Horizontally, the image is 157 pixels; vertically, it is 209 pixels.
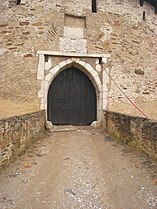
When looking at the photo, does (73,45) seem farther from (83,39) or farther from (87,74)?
(87,74)

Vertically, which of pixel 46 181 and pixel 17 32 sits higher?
pixel 17 32

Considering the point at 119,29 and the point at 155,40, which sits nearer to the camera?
the point at 119,29

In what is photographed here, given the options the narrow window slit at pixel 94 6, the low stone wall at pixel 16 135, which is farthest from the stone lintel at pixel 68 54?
the low stone wall at pixel 16 135

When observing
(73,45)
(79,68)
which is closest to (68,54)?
(73,45)

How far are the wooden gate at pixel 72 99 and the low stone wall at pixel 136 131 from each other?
50.9 inches

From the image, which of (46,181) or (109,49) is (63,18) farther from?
(46,181)

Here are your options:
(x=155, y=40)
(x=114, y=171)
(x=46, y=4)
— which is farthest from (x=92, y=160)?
(x=155, y=40)

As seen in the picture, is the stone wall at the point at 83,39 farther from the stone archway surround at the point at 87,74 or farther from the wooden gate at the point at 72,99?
the wooden gate at the point at 72,99

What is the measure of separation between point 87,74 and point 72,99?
1095 mm

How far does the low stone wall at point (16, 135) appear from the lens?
3312mm

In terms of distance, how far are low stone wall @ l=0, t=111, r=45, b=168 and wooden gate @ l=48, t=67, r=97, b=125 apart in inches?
67.6

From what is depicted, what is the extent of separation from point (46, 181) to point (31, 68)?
4199 mm

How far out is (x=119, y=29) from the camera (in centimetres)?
707

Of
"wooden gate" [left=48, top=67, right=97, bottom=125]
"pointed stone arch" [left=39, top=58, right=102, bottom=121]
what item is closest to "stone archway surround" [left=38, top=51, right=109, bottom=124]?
"pointed stone arch" [left=39, top=58, right=102, bottom=121]
